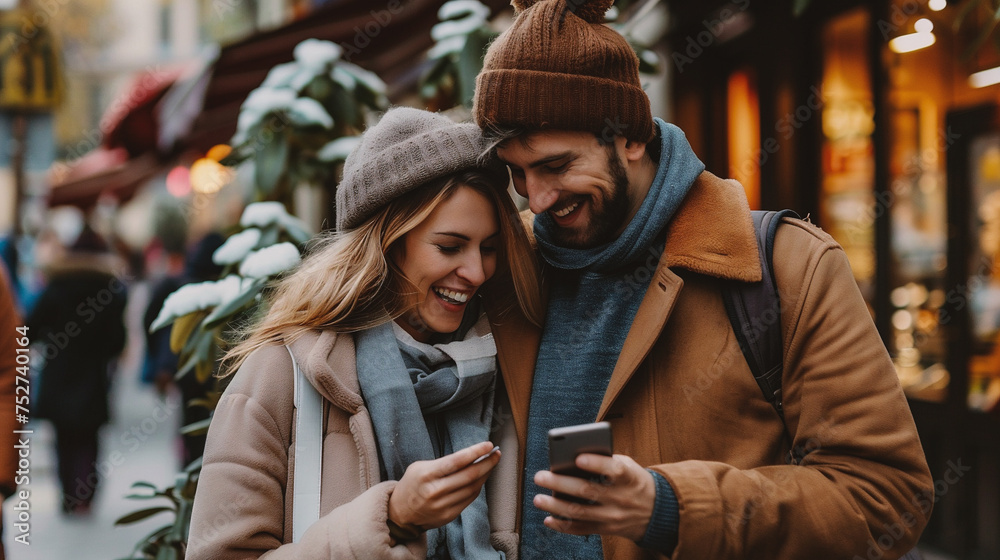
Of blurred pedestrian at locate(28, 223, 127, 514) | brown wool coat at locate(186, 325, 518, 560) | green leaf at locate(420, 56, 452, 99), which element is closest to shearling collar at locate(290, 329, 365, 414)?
brown wool coat at locate(186, 325, 518, 560)

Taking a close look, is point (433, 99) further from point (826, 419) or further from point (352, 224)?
point (826, 419)

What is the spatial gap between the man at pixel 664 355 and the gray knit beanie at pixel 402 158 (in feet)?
0.28

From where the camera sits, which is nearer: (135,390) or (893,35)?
(893,35)

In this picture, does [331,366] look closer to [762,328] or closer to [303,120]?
[762,328]

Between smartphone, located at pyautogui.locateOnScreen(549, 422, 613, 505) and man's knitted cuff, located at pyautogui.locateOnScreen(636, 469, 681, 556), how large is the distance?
0.68 feet

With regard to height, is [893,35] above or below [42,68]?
below

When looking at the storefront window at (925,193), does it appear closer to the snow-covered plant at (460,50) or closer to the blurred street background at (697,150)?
the blurred street background at (697,150)

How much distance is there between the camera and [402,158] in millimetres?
2172

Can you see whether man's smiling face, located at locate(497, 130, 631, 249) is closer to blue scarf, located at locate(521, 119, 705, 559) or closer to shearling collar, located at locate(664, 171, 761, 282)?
blue scarf, located at locate(521, 119, 705, 559)

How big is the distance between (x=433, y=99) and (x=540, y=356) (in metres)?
1.90

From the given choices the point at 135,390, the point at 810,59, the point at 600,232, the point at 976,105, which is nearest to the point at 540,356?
the point at 600,232

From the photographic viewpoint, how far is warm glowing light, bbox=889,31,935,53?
5.60 metres

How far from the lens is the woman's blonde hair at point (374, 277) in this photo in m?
2.15

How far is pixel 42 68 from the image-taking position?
7219 millimetres
